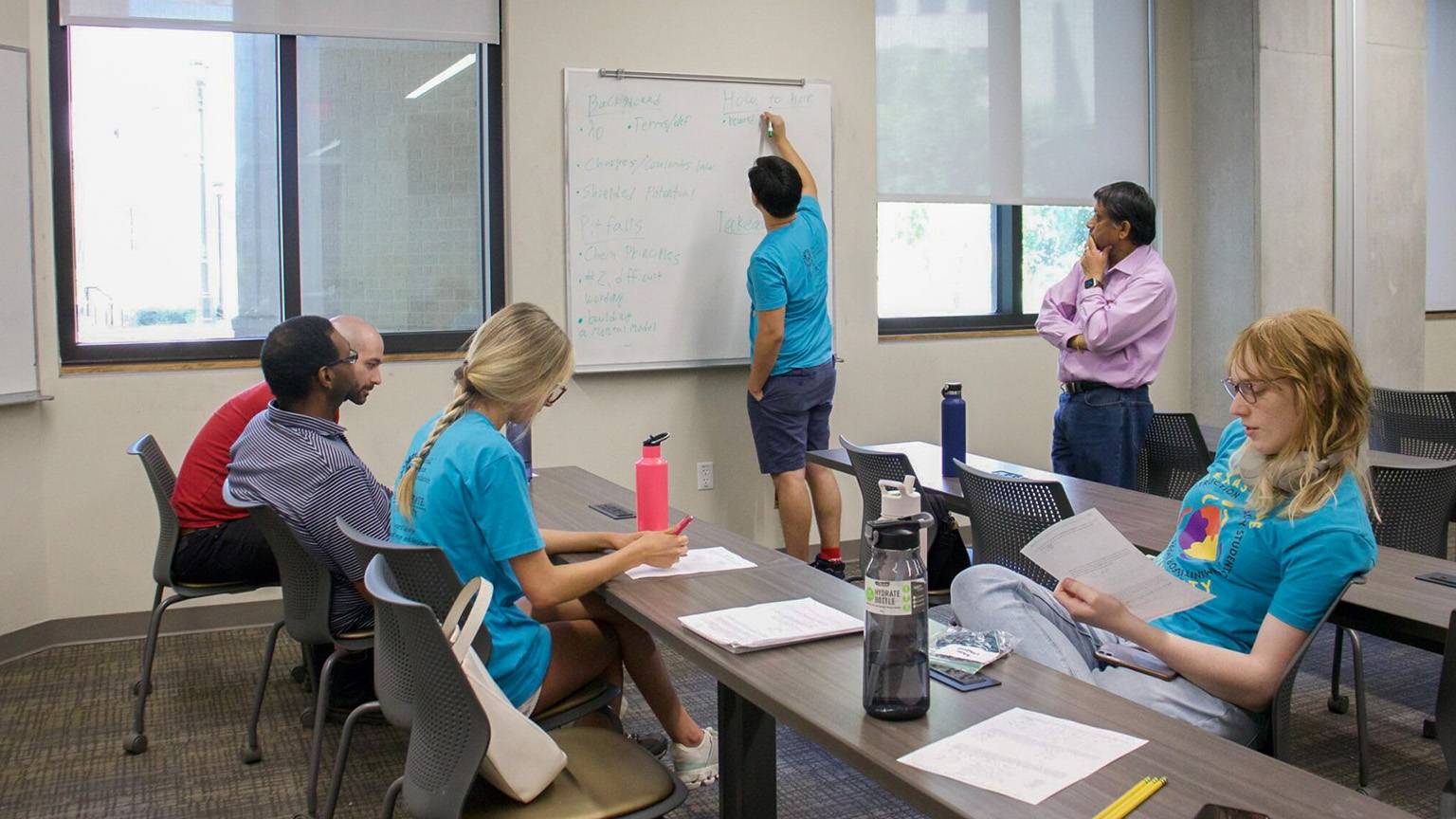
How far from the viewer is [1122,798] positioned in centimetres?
120

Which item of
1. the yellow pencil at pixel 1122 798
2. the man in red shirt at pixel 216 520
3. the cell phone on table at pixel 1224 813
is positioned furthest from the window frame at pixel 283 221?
the cell phone on table at pixel 1224 813

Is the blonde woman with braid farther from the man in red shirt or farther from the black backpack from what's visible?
the man in red shirt

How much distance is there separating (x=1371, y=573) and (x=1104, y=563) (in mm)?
867

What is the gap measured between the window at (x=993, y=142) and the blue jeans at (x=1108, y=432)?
155cm

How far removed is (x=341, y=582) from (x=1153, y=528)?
187 cm

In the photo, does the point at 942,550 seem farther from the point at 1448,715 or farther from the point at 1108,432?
the point at 1448,715

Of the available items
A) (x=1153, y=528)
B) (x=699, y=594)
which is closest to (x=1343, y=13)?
(x=1153, y=528)

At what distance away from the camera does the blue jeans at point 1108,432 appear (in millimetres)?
3873

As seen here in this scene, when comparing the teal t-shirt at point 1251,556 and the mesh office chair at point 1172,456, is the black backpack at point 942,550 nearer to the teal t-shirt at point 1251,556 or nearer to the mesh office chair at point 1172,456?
the mesh office chair at point 1172,456

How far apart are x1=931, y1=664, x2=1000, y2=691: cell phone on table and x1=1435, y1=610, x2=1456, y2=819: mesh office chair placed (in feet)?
2.32

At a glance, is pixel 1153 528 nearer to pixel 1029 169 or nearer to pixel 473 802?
pixel 473 802

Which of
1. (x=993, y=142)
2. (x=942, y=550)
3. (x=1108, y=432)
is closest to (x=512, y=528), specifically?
(x=942, y=550)

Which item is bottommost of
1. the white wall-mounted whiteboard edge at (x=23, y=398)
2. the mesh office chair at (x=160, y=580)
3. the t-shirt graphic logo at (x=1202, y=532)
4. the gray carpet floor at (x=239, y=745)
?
the gray carpet floor at (x=239, y=745)

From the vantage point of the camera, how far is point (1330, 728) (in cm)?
327
